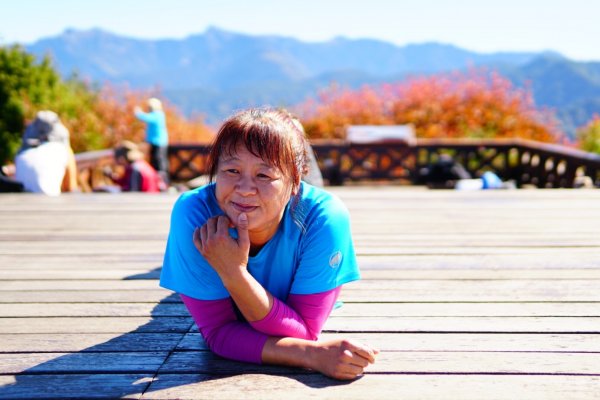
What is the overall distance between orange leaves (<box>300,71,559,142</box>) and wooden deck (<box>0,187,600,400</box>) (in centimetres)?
803

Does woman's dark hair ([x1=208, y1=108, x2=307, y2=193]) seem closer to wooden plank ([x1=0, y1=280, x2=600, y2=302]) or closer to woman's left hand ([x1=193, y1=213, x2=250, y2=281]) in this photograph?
woman's left hand ([x1=193, y1=213, x2=250, y2=281])

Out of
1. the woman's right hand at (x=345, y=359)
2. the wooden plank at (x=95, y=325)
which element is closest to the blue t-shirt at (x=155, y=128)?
the wooden plank at (x=95, y=325)

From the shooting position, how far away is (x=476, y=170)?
9492 mm

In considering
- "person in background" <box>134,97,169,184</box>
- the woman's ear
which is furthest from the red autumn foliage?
the woman's ear

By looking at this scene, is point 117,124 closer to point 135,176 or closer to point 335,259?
point 135,176

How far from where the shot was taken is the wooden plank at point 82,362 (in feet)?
6.10

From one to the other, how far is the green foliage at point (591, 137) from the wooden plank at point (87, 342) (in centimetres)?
961

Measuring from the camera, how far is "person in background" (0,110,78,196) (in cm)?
556

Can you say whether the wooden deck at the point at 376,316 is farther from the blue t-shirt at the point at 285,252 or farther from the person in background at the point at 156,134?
the person in background at the point at 156,134

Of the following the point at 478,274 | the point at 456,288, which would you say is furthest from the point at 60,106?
the point at 456,288

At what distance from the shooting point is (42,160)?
5551 mm

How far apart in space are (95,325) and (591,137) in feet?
34.1

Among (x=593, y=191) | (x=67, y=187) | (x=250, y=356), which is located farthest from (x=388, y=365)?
(x=67, y=187)

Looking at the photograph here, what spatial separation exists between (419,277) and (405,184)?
7159 mm
